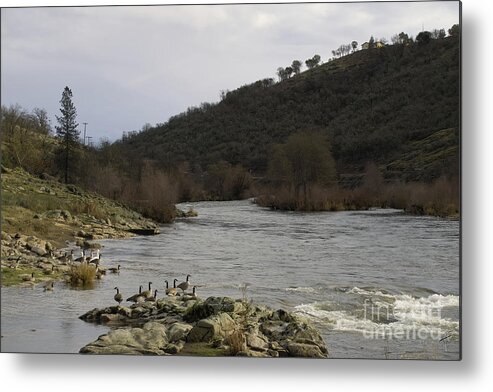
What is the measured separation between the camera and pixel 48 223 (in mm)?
5039

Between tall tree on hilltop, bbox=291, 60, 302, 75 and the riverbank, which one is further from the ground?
tall tree on hilltop, bbox=291, 60, 302, 75

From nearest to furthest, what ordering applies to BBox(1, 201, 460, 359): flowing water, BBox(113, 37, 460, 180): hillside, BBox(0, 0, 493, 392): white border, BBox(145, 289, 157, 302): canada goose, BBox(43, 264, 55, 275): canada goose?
BBox(0, 0, 493, 392): white border → BBox(1, 201, 460, 359): flowing water → BBox(113, 37, 460, 180): hillside → BBox(145, 289, 157, 302): canada goose → BBox(43, 264, 55, 275): canada goose

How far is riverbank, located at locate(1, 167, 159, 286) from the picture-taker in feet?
16.1

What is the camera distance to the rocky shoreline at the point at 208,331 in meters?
4.54

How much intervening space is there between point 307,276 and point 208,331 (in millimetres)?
737

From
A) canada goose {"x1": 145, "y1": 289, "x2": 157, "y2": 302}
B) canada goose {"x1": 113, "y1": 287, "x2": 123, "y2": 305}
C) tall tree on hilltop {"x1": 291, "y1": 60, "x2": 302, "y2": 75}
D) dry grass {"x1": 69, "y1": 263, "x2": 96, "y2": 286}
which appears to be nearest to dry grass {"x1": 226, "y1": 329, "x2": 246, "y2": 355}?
canada goose {"x1": 145, "y1": 289, "x2": 157, "y2": 302}

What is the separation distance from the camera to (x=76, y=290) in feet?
15.9

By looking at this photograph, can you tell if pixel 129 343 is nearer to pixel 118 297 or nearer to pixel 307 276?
pixel 118 297

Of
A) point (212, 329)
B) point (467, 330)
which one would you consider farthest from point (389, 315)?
point (212, 329)

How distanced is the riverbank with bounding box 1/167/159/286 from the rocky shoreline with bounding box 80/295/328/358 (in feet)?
1.73

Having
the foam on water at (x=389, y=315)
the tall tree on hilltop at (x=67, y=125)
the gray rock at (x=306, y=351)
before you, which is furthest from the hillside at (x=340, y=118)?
the gray rock at (x=306, y=351)

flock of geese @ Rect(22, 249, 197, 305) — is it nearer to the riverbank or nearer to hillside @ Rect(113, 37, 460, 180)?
the riverbank

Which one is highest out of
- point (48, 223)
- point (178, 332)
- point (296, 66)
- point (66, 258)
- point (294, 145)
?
point (296, 66)

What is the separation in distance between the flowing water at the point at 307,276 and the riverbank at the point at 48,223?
0.35 ft
